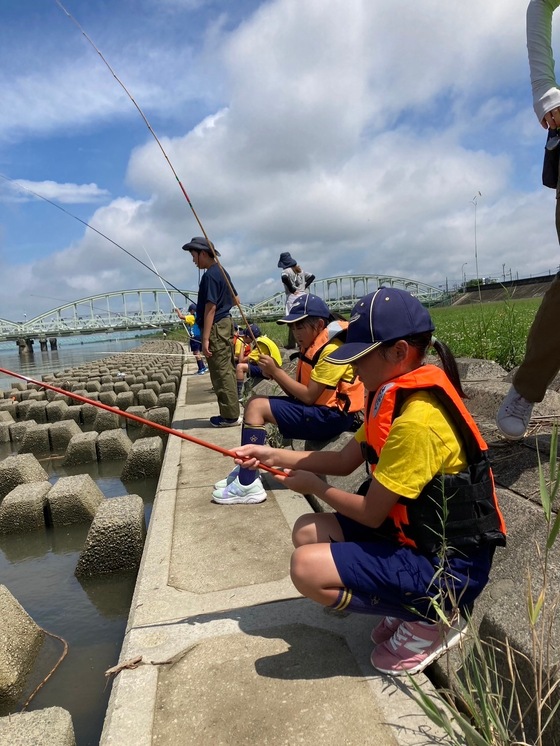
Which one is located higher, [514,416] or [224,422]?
[514,416]

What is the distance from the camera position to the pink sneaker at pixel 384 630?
2158 millimetres

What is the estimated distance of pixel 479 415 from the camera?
359cm

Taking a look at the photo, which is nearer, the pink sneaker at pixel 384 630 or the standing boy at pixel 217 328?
the pink sneaker at pixel 384 630

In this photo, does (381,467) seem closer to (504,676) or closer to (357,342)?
(357,342)

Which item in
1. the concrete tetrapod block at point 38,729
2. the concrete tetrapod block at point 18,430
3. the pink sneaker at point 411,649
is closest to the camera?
the concrete tetrapod block at point 38,729

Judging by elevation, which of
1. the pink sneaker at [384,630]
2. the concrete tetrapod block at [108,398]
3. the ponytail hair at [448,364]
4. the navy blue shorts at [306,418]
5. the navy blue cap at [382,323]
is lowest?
the pink sneaker at [384,630]

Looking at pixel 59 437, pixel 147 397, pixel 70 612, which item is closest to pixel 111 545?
pixel 70 612

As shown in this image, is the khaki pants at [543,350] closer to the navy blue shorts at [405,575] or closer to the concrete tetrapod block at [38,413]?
the navy blue shorts at [405,575]

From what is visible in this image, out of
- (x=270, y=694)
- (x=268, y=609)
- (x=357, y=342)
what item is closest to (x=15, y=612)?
(x=268, y=609)

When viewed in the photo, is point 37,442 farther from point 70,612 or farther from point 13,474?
point 70,612

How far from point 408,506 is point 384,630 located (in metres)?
0.60

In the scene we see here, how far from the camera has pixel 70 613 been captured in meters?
3.07

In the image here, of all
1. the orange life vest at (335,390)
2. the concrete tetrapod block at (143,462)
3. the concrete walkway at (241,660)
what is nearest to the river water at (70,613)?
the concrete walkway at (241,660)

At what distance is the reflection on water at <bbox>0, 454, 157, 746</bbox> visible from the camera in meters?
2.34
